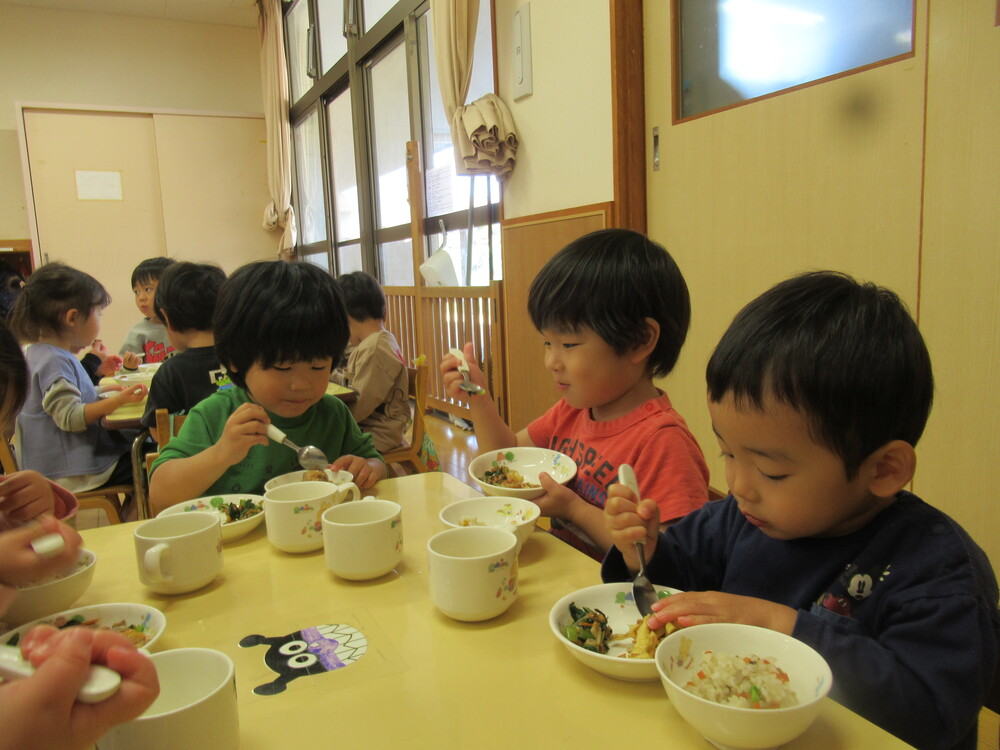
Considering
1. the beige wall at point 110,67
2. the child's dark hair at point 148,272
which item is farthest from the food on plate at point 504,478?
the beige wall at point 110,67

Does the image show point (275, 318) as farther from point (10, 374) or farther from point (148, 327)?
point (148, 327)

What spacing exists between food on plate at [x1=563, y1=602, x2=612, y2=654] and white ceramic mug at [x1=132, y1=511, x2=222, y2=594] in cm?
45

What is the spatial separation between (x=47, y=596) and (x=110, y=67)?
8.19m

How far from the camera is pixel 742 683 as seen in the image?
56cm

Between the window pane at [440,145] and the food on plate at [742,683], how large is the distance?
11.8 ft

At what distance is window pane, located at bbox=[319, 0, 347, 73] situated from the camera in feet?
19.7

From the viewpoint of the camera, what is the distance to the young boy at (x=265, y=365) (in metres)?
1.25

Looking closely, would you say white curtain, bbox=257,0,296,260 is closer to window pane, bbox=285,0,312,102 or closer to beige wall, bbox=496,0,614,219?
window pane, bbox=285,0,312,102

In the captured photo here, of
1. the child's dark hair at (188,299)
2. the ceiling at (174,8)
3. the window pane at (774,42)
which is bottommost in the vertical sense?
the child's dark hair at (188,299)

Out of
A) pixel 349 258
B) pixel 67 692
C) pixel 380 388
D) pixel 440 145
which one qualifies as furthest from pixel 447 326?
pixel 67 692

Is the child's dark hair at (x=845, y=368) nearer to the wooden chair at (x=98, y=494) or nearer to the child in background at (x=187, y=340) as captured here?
the child in background at (x=187, y=340)

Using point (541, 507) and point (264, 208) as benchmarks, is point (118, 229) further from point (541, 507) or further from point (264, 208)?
point (541, 507)

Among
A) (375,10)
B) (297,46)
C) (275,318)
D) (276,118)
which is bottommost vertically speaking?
(275,318)

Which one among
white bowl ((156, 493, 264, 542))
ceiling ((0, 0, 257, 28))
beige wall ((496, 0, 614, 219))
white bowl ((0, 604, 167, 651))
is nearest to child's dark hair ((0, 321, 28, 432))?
white bowl ((156, 493, 264, 542))
